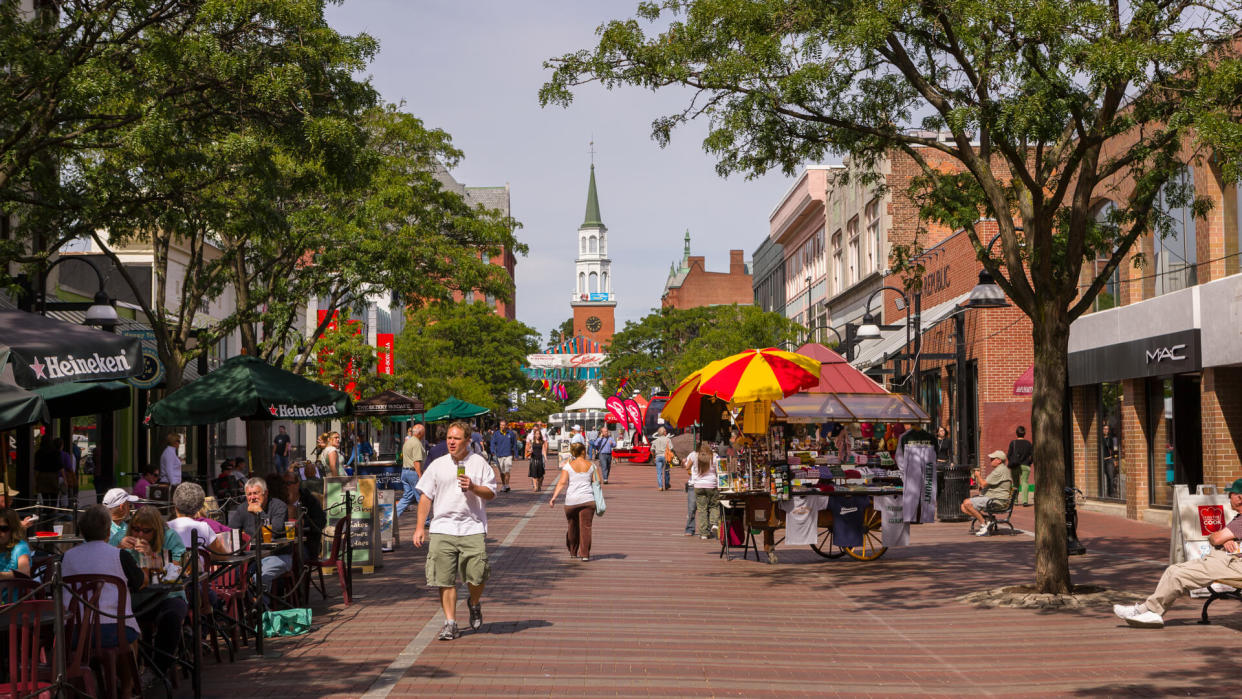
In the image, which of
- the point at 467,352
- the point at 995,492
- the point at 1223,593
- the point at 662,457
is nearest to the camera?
the point at 1223,593

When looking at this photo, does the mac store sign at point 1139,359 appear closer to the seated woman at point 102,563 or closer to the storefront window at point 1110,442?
the storefront window at point 1110,442

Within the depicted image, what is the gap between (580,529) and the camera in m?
17.9

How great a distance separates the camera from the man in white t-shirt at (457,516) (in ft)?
37.2

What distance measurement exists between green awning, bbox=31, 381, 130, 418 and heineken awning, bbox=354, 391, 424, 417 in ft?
76.6

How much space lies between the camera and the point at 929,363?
3816cm

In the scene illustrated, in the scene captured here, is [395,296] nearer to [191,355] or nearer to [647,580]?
[191,355]

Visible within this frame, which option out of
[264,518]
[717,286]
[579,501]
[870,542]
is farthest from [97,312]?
[717,286]

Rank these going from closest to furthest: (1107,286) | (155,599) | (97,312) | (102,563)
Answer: (102,563) → (155,599) → (97,312) → (1107,286)

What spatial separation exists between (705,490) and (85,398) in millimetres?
10560

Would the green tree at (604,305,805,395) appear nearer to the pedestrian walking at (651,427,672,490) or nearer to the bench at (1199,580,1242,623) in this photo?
the pedestrian walking at (651,427,672,490)

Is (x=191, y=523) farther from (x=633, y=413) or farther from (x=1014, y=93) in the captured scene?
(x=633, y=413)

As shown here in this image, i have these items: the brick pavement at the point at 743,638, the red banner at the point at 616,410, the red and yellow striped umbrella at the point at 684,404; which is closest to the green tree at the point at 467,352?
the red banner at the point at 616,410

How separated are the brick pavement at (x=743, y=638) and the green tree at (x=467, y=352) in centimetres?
4847

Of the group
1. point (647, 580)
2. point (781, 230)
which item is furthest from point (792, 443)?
point (781, 230)
